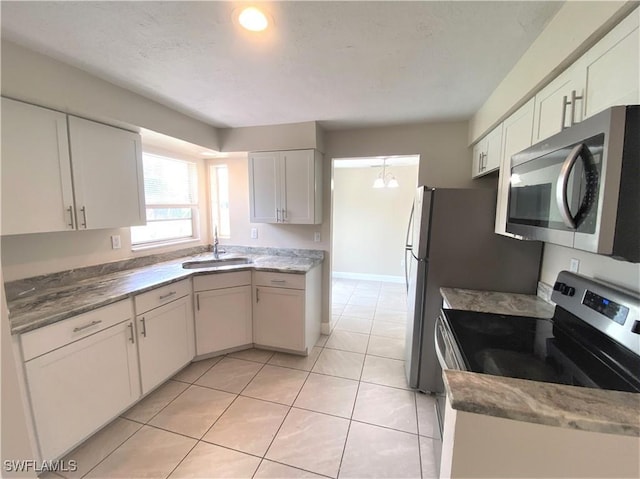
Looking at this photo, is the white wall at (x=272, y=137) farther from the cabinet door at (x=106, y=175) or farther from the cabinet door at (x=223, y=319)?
the cabinet door at (x=223, y=319)

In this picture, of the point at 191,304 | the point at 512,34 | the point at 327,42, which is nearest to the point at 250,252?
the point at 191,304

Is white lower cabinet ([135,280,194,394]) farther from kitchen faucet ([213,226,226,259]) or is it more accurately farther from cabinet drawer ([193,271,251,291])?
kitchen faucet ([213,226,226,259])

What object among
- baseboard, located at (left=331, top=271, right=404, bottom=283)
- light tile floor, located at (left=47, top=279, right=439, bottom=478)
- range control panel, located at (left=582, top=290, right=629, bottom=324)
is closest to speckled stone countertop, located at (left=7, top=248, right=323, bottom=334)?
light tile floor, located at (left=47, top=279, right=439, bottom=478)

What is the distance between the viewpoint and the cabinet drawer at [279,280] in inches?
98.7

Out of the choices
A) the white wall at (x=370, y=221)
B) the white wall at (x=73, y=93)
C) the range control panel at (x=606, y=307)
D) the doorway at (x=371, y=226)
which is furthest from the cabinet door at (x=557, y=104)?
the white wall at (x=370, y=221)

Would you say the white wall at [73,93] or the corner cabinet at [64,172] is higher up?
the white wall at [73,93]

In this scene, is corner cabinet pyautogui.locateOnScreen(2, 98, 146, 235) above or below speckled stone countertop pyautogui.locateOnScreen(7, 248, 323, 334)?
above

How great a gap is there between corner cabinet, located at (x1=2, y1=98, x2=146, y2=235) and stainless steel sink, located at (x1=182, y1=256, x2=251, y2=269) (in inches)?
25.2

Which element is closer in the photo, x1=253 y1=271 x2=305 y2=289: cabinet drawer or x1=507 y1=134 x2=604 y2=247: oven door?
x1=507 y1=134 x2=604 y2=247: oven door

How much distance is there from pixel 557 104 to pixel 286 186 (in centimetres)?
213

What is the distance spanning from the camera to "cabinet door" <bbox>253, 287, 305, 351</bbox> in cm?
254

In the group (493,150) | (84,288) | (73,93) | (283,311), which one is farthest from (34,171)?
(493,150)

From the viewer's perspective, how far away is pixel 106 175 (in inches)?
75.4

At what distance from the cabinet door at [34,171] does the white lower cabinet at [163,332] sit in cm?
74
